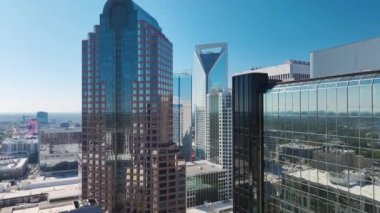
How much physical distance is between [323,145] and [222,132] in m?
110

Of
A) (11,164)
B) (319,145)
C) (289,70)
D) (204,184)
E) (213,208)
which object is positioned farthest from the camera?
(11,164)

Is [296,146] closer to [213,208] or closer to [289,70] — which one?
[289,70]

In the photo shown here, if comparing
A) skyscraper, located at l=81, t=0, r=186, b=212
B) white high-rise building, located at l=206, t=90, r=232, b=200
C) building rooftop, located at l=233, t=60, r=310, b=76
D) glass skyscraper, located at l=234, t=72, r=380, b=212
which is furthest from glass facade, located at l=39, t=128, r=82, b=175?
glass skyscraper, located at l=234, t=72, r=380, b=212

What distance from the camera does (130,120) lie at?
212 feet

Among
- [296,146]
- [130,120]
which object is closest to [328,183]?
[296,146]

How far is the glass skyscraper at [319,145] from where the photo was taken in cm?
1845

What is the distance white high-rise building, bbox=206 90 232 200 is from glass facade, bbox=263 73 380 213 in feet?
316

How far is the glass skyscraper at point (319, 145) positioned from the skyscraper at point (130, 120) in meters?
36.8

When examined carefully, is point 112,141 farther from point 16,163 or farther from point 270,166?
point 16,163

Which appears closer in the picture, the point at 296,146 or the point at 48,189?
the point at 296,146

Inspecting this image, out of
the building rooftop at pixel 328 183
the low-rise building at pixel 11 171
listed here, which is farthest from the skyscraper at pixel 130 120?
the low-rise building at pixel 11 171

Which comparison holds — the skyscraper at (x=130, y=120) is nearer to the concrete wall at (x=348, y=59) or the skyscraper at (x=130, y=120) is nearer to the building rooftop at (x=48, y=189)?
the building rooftop at (x=48, y=189)

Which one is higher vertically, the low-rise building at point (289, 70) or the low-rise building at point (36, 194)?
the low-rise building at point (289, 70)

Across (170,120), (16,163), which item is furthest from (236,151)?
(16,163)
